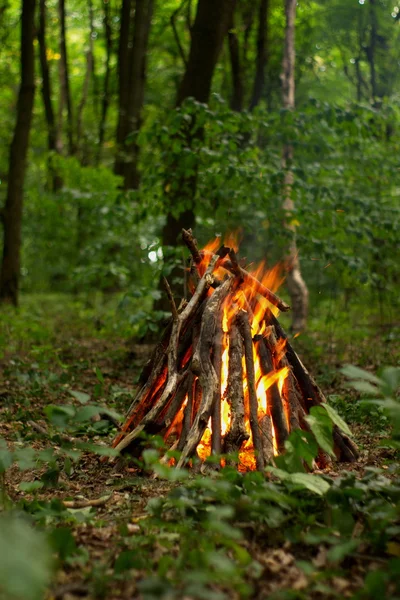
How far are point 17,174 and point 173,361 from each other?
32.9ft

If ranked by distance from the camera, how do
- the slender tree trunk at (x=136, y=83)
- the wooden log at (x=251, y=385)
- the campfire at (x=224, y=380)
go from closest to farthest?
the wooden log at (x=251, y=385)
the campfire at (x=224, y=380)
the slender tree trunk at (x=136, y=83)

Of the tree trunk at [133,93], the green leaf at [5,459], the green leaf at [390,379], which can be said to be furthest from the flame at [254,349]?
the tree trunk at [133,93]

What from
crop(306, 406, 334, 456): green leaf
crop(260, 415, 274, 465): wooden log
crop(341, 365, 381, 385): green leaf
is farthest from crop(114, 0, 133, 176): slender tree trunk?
crop(341, 365, 381, 385): green leaf

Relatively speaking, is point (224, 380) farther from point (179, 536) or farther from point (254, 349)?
point (179, 536)

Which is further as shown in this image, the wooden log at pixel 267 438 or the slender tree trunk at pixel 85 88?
the slender tree trunk at pixel 85 88

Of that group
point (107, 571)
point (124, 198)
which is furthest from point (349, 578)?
point (124, 198)

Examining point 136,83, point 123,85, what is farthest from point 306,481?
point 123,85

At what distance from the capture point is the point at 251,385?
4.28 metres

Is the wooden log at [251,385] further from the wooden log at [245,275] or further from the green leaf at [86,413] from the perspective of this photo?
the green leaf at [86,413]

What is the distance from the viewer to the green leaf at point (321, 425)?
11.6 feet

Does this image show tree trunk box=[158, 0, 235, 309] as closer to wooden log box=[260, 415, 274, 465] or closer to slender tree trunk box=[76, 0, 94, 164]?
wooden log box=[260, 415, 274, 465]

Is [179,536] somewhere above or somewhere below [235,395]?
below

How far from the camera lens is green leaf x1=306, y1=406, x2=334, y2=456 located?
354 cm

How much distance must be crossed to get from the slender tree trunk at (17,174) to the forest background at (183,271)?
0.04 meters
